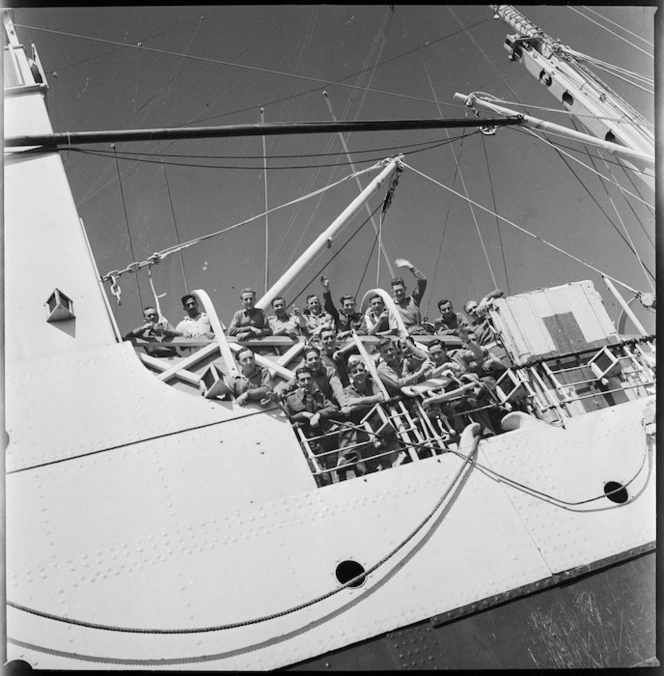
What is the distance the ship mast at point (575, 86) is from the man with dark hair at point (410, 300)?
5322 mm

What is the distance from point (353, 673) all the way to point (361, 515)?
4.37 feet

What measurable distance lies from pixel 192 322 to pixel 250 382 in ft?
8.81

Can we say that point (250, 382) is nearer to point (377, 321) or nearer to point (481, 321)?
point (377, 321)

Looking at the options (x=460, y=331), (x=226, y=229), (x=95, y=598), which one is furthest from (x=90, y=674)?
(x=226, y=229)

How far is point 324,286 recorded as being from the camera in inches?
379

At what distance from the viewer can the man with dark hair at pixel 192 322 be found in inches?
338

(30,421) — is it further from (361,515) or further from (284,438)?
(361,515)

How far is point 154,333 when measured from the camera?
7754 mm

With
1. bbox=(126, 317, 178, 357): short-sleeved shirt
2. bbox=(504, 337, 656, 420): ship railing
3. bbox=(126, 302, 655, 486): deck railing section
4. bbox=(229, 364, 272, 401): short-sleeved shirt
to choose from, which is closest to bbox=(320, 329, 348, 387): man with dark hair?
bbox=(126, 302, 655, 486): deck railing section

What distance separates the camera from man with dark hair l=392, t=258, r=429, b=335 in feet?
28.5

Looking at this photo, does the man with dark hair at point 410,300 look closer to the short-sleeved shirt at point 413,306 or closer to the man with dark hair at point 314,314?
the short-sleeved shirt at point 413,306

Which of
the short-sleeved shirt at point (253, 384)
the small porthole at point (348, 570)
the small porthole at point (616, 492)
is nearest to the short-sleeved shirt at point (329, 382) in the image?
the short-sleeved shirt at point (253, 384)

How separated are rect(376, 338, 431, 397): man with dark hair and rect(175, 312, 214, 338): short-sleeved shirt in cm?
277

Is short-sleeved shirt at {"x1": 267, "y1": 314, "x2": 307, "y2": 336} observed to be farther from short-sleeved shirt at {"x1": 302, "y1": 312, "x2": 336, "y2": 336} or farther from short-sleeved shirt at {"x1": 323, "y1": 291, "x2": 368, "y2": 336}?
short-sleeved shirt at {"x1": 323, "y1": 291, "x2": 368, "y2": 336}
